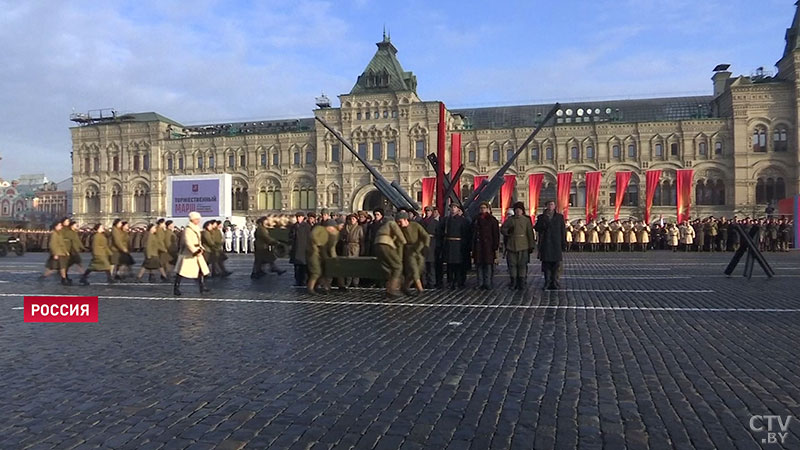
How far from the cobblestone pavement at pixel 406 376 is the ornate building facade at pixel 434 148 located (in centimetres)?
4083

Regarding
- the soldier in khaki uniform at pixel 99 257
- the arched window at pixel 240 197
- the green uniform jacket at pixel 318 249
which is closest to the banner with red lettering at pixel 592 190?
the green uniform jacket at pixel 318 249

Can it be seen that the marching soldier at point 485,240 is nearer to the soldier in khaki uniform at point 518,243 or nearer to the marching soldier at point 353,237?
the soldier in khaki uniform at point 518,243

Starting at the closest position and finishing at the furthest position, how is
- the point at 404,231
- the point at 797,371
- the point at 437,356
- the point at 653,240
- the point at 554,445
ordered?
1. the point at 554,445
2. the point at 797,371
3. the point at 437,356
4. the point at 404,231
5. the point at 653,240

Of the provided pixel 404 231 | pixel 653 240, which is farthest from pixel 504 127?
pixel 404 231

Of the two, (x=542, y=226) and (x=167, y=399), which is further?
(x=542, y=226)

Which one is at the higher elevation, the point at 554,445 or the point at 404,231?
the point at 404,231

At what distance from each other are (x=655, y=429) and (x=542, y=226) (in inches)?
333

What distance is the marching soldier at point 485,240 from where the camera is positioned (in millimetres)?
11688

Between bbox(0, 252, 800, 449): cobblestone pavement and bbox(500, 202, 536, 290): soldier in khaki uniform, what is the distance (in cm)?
221

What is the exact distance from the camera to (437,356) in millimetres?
5816

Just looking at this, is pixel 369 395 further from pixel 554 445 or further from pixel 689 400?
pixel 689 400

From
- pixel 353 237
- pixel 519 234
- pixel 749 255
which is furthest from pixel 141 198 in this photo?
pixel 749 255
